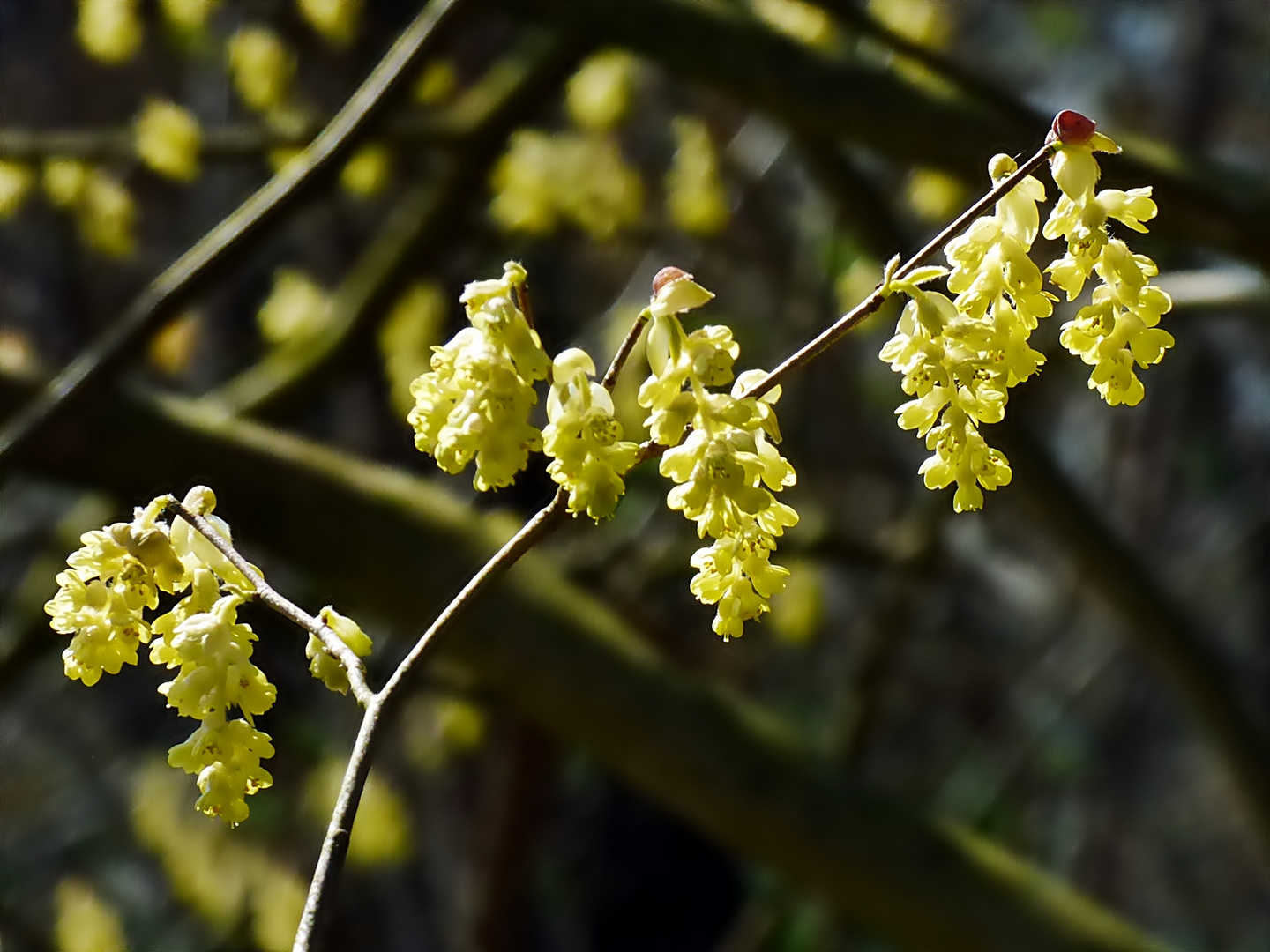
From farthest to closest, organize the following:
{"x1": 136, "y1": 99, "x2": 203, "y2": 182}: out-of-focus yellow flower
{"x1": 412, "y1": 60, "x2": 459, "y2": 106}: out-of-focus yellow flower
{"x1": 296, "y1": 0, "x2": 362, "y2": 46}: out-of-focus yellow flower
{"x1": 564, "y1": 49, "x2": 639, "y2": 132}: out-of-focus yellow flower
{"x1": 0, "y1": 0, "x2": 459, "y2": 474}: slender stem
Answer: {"x1": 564, "y1": 49, "x2": 639, "y2": 132}: out-of-focus yellow flower
{"x1": 296, "y1": 0, "x2": 362, "y2": 46}: out-of-focus yellow flower
{"x1": 412, "y1": 60, "x2": 459, "y2": 106}: out-of-focus yellow flower
{"x1": 136, "y1": 99, "x2": 203, "y2": 182}: out-of-focus yellow flower
{"x1": 0, "y1": 0, "x2": 459, "y2": 474}: slender stem

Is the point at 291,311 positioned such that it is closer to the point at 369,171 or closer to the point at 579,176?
the point at 369,171

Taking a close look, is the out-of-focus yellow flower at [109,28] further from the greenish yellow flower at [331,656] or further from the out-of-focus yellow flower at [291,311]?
the greenish yellow flower at [331,656]

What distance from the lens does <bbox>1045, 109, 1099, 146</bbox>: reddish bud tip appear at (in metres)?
0.77

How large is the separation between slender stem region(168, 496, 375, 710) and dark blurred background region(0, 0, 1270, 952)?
561 millimetres

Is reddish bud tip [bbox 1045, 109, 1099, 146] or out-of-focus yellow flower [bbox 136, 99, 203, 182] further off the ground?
out-of-focus yellow flower [bbox 136, 99, 203, 182]

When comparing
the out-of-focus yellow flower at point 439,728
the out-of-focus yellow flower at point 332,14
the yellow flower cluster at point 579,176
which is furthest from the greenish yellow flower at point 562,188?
the out-of-focus yellow flower at point 439,728

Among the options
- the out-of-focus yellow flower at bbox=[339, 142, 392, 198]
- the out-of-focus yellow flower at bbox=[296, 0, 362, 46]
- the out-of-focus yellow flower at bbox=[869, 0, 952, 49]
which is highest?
the out-of-focus yellow flower at bbox=[869, 0, 952, 49]

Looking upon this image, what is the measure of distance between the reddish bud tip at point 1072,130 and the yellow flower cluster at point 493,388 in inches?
13.5

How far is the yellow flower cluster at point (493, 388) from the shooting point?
0.66m

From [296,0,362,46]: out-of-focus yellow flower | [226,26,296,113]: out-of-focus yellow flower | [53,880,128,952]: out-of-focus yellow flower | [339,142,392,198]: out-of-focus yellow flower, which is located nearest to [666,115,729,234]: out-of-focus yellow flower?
[339,142,392,198]: out-of-focus yellow flower

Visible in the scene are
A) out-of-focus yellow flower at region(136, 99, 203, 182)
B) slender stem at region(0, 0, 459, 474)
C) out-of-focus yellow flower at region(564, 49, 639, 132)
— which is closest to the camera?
slender stem at region(0, 0, 459, 474)

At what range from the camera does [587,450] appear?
2.22ft

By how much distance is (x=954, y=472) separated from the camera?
0.76 meters

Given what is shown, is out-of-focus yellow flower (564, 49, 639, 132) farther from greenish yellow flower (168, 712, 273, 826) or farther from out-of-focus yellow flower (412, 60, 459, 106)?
greenish yellow flower (168, 712, 273, 826)
